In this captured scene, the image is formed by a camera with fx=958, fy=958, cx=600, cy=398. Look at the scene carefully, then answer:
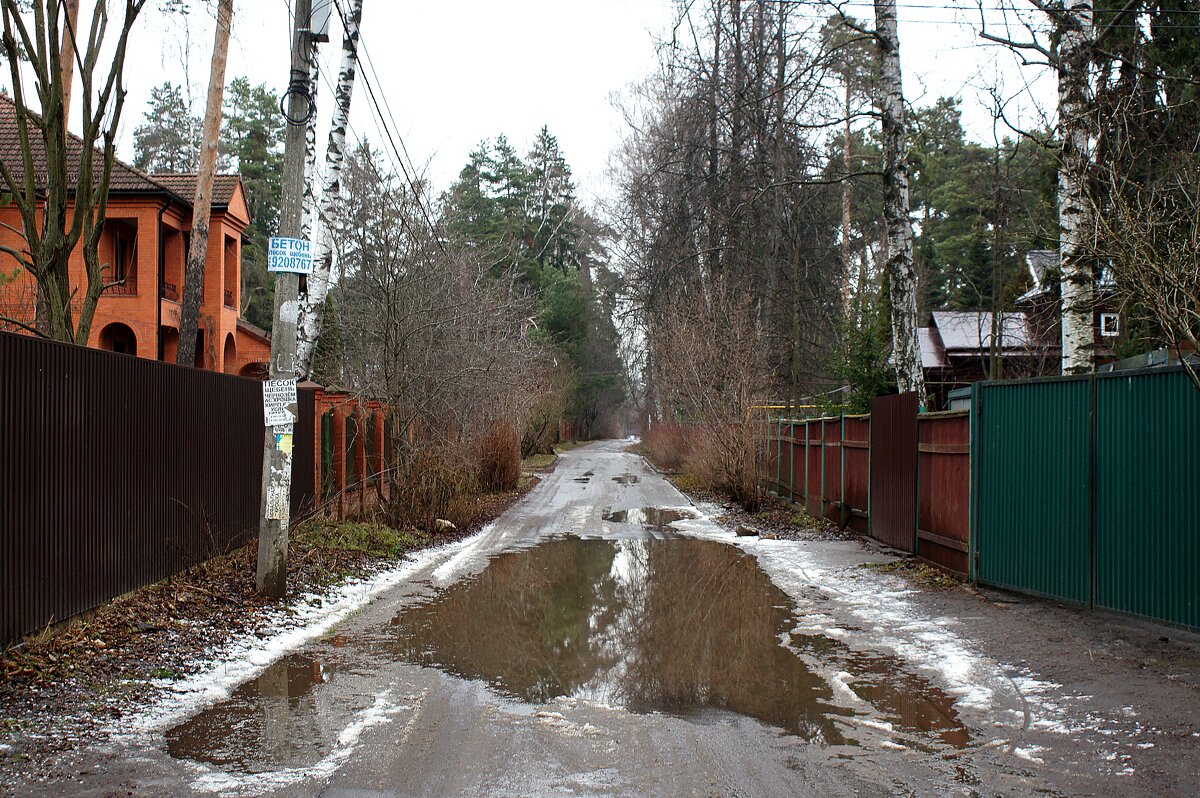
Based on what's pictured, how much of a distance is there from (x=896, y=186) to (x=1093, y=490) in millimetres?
7364

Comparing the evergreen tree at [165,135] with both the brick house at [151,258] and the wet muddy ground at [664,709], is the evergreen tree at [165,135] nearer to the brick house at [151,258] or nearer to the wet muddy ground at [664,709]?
the brick house at [151,258]

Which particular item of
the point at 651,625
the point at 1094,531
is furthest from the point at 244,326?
the point at 1094,531

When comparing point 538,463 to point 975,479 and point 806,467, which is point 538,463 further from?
point 975,479

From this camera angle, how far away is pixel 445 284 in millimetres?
19531

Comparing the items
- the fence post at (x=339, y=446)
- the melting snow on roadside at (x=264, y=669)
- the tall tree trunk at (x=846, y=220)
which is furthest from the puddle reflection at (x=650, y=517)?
the tall tree trunk at (x=846, y=220)

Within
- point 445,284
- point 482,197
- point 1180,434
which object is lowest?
point 1180,434

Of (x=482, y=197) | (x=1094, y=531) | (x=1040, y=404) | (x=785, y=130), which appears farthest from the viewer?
(x=482, y=197)

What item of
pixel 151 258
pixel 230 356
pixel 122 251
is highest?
pixel 122 251

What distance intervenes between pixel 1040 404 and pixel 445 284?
12.9 m

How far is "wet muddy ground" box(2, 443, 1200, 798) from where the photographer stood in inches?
188

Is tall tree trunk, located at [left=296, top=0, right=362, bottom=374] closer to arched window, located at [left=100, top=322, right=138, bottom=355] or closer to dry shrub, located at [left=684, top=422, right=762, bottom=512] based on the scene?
dry shrub, located at [left=684, top=422, right=762, bottom=512]

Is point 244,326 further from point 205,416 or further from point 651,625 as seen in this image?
point 651,625

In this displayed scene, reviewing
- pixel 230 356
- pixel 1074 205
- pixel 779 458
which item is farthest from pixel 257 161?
pixel 1074 205

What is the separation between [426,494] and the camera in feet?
51.1
